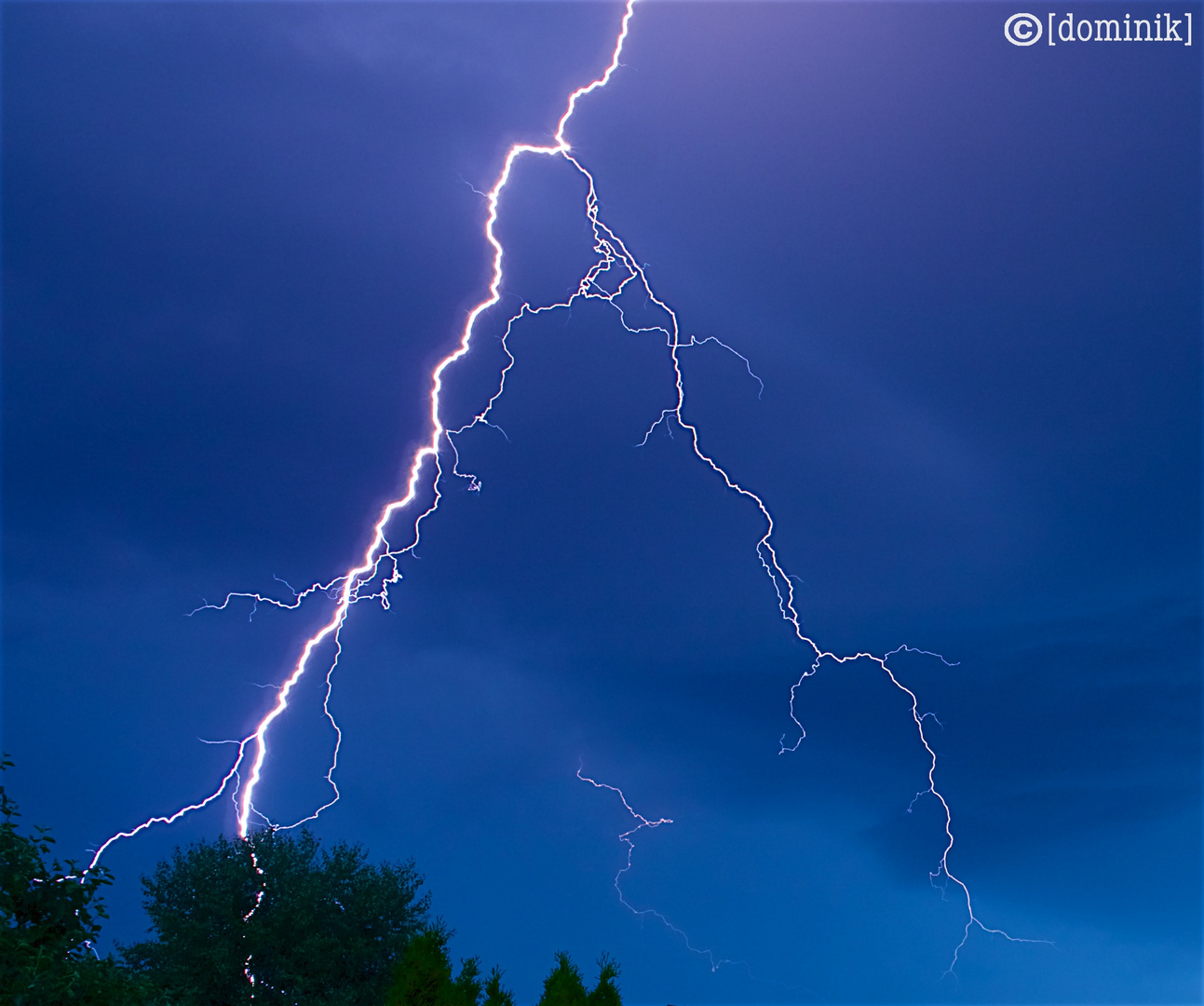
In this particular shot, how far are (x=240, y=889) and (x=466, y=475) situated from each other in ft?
34.7

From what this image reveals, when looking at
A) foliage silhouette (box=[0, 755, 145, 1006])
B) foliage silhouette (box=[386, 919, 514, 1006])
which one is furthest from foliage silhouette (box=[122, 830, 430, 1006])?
foliage silhouette (box=[0, 755, 145, 1006])

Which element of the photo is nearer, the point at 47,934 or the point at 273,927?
the point at 47,934

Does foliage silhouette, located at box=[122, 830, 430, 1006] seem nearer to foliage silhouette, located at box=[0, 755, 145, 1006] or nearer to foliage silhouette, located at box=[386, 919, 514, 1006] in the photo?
foliage silhouette, located at box=[386, 919, 514, 1006]

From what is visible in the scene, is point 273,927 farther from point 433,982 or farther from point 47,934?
point 47,934

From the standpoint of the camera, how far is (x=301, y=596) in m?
21.2

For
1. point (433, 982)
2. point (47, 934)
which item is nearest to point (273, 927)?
point (433, 982)

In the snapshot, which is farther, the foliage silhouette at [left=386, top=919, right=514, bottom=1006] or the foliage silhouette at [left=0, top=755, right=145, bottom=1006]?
the foliage silhouette at [left=386, top=919, right=514, bottom=1006]

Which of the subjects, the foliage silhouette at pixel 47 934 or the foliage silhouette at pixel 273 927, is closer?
the foliage silhouette at pixel 47 934

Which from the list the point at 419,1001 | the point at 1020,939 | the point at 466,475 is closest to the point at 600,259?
→ the point at 466,475

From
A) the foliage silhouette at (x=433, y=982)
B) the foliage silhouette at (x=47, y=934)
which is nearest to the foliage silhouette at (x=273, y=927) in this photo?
the foliage silhouette at (x=433, y=982)

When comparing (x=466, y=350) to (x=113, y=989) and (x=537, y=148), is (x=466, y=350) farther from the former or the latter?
(x=113, y=989)

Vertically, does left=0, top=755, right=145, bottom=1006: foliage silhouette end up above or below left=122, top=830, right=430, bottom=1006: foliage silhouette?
below

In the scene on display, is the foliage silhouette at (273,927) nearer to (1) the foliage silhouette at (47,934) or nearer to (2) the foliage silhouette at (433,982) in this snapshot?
(2) the foliage silhouette at (433,982)

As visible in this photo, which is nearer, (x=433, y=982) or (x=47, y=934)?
(x=47, y=934)
